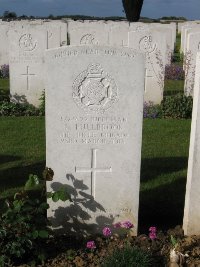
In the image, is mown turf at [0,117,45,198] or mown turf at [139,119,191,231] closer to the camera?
mown turf at [139,119,191,231]

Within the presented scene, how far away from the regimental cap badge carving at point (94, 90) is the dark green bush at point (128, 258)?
49.1 inches

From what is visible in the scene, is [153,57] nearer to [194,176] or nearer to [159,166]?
[159,166]

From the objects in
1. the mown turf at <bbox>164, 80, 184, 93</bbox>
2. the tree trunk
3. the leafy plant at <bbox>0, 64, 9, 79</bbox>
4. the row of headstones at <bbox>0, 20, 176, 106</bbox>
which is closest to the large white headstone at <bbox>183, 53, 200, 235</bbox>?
the row of headstones at <bbox>0, 20, 176, 106</bbox>

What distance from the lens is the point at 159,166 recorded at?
621cm

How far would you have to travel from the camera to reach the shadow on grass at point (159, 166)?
588 cm

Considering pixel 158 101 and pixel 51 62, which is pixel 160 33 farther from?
pixel 51 62

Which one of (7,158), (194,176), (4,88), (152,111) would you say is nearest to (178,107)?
(152,111)

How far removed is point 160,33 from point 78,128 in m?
5.94

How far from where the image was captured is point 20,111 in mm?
9141

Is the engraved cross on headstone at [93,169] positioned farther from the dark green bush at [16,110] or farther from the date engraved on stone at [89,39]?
the date engraved on stone at [89,39]

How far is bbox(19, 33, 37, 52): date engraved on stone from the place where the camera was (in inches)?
348

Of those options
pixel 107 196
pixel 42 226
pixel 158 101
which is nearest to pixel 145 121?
pixel 158 101

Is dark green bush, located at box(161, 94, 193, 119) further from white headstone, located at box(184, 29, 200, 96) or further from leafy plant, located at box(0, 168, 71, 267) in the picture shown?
leafy plant, located at box(0, 168, 71, 267)

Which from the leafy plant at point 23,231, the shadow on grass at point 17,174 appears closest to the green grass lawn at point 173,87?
the shadow on grass at point 17,174
